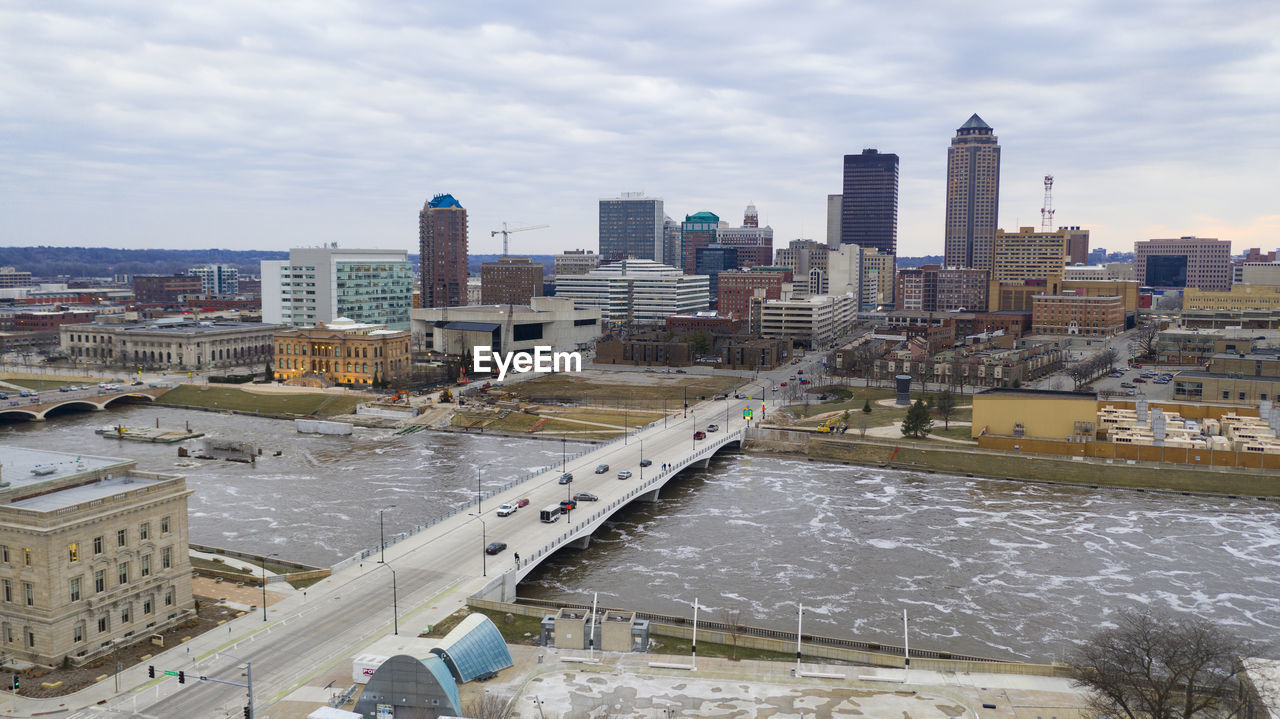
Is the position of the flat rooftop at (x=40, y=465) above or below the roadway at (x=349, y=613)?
above

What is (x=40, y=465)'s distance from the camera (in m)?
57.6

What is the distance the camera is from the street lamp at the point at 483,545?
6182cm

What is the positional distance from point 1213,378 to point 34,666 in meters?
134

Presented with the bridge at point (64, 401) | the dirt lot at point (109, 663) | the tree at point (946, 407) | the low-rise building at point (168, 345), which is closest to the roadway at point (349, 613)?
the dirt lot at point (109, 663)

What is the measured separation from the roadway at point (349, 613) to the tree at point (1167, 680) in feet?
109

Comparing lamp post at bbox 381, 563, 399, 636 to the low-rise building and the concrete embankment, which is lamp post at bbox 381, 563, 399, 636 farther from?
the low-rise building

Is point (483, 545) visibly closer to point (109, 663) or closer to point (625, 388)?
point (109, 663)

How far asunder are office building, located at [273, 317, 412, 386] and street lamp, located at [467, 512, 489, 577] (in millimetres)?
85822

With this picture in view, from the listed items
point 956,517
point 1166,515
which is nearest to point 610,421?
point 956,517

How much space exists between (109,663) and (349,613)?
39.4ft

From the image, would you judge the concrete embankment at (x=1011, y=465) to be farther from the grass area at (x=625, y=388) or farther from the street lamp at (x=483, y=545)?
the street lamp at (x=483, y=545)

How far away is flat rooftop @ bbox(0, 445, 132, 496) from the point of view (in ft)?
178

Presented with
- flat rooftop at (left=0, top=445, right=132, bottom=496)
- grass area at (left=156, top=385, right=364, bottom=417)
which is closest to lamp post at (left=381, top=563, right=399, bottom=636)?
flat rooftop at (left=0, top=445, right=132, bottom=496)

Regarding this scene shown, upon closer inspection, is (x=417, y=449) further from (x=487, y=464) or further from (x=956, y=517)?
(x=956, y=517)
